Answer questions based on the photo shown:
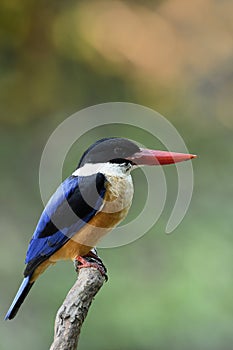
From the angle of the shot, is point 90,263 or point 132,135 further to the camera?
point 132,135

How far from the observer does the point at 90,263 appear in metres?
1.57

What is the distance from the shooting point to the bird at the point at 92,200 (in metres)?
1.45

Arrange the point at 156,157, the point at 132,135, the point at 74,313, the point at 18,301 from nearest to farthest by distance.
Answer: the point at 74,313, the point at 156,157, the point at 18,301, the point at 132,135

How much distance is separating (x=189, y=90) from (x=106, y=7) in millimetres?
679

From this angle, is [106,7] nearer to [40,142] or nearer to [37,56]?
[37,56]

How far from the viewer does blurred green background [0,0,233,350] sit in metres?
2.75

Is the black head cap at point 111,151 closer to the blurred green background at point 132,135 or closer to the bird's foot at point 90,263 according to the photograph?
the bird's foot at point 90,263

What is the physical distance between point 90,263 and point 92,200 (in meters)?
0.17

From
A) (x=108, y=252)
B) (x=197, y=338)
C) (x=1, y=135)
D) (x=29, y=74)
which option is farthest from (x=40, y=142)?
(x=197, y=338)

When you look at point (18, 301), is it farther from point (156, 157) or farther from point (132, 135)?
point (132, 135)

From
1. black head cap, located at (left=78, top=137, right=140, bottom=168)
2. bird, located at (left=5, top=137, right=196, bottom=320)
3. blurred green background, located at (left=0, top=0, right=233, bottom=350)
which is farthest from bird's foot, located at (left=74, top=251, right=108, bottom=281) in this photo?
blurred green background, located at (left=0, top=0, right=233, bottom=350)

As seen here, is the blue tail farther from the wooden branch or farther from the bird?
the wooden branch

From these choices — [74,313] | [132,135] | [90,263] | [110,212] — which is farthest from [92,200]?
[132,135]

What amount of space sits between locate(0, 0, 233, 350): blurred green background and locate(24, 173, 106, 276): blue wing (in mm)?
1297
